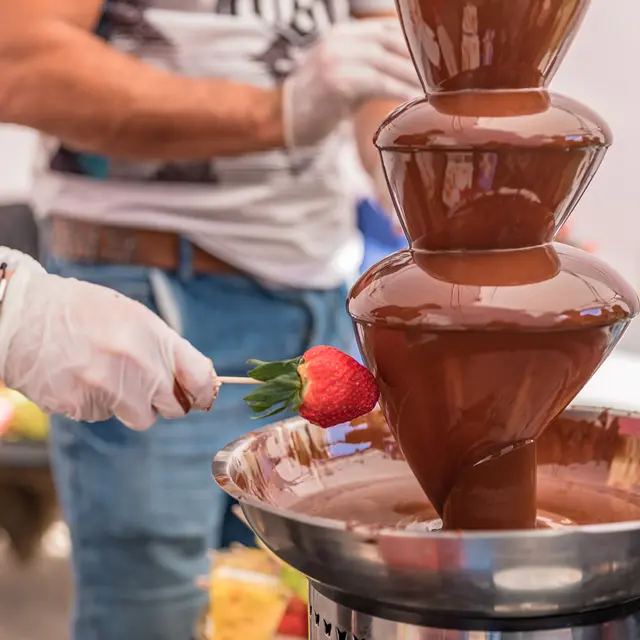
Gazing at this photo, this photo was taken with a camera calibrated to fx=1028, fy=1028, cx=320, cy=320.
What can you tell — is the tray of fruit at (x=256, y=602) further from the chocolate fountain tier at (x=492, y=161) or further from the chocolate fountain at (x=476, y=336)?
the chocolate fountain tier at (x=492, y=161)

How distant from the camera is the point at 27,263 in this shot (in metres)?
0.99

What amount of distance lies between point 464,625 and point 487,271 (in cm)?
23

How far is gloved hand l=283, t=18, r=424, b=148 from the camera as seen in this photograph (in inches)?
60.6

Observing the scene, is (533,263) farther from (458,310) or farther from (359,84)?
(359,84)

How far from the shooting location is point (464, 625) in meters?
0.64

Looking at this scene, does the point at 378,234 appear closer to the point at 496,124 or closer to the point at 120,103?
the point at 120,103

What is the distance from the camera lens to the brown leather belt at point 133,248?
5.44ft

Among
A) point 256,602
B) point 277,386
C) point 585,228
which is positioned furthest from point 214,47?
point 585,228

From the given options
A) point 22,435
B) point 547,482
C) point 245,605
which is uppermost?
point 547,482

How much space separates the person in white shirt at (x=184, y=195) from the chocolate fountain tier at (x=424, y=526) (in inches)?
31.6

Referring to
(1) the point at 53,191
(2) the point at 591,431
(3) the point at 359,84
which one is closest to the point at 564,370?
(2) the point at 591,431

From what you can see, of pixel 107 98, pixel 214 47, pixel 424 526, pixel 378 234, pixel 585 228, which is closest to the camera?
pixel 424 526

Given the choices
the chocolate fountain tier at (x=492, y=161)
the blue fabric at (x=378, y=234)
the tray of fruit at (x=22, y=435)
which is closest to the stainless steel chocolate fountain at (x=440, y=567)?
the chocolate fountain tier at (x=492, y=161)

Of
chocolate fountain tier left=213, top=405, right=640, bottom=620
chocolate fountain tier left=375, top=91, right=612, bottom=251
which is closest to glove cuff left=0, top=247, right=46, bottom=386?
chocolate fountain tier left=213, top=405, right=640, bottom=620
